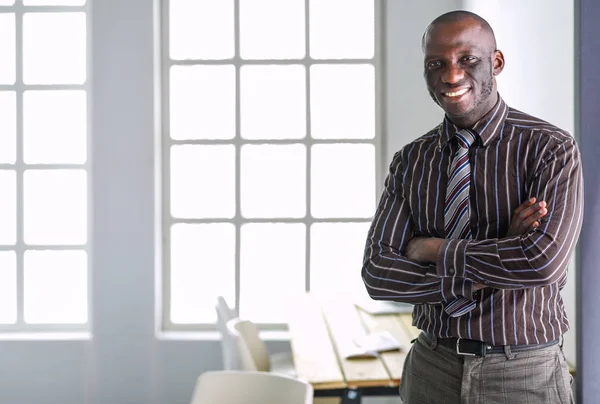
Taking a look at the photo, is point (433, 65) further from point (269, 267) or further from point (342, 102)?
point (269, 267)

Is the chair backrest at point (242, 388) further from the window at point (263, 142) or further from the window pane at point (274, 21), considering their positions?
the window pane at point (274, 21)

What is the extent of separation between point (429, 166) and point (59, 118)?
3601 millimetres

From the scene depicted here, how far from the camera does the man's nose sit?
1.94 metres

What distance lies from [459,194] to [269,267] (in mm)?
3245

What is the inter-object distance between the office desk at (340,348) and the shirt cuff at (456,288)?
3.38 ft

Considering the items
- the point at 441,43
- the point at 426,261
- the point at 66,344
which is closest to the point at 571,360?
the point at 426,261

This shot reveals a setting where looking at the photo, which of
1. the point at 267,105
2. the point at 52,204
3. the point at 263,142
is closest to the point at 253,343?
Result: the point at 263,142

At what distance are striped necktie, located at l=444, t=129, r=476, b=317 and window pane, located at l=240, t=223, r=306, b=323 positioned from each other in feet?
10.2

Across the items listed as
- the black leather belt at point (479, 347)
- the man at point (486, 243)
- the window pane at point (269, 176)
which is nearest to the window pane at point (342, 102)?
the window pane at point (269, 176)

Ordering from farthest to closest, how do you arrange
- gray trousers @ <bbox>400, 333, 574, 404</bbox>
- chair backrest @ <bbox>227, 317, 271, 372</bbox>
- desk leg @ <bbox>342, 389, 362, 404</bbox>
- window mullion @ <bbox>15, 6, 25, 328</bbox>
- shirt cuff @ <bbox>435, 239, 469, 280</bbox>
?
window mullion @ <bbox>15, 6, 25, 328</bbox> < chair backrest @ <bbox>227, 317, 271, 372</bbox> < desk leg @ <bbox>342, 389, 362, 404</bbox> < shirt cuff @ <bbox>435, 239, 469, 280</bbox> < gray trousers @ <bbox>400, 333, 574, 404</bbox>

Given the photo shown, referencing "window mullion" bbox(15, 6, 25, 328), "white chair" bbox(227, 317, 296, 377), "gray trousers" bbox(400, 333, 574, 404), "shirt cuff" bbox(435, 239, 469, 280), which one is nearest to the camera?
"gray trousers" bbox(400, 333, 574, 404)

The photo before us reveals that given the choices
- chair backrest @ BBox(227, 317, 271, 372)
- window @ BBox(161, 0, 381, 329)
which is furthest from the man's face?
window @ BBox(161, 0, 381, 329)

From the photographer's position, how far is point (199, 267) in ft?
16.7

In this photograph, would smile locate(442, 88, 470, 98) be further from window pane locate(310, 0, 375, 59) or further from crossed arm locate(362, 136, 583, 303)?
window pane locate(310, 0, 375, 59)
